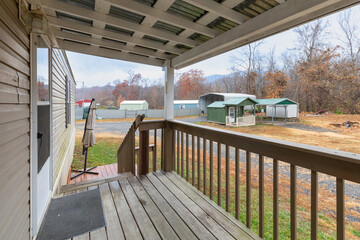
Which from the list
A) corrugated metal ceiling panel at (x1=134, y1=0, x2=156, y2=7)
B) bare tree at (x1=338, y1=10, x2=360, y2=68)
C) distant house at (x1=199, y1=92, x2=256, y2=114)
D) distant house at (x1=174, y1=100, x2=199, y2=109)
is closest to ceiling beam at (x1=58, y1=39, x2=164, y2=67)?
distant house at (x1=174, y1=100, x2=199, y2=109)

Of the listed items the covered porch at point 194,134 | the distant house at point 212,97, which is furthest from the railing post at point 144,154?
the distant house at point 212,97

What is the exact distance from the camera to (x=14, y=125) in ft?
3.92

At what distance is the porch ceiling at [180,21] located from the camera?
5.16 ft

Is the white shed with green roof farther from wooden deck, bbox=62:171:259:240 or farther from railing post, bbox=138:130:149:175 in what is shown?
railing post, bbox=138:130:149:175

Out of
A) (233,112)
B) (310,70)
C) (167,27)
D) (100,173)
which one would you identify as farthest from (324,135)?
(100,173)

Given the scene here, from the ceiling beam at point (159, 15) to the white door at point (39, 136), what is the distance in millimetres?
874

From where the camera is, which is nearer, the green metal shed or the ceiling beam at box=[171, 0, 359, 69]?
the ceiling beam at box=[171, 0, 359, 69]

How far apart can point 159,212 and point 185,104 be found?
1.49 meters

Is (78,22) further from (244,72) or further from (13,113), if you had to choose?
(244,72)

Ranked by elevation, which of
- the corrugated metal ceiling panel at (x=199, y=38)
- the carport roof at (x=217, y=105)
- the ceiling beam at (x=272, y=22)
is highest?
the corrugated metal ceiling panel at (x=199, y=38)

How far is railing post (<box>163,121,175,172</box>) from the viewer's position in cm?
304

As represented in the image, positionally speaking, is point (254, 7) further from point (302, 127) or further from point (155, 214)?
point (155, 214)

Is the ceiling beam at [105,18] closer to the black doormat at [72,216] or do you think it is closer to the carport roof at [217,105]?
the carport roof at [217,105]

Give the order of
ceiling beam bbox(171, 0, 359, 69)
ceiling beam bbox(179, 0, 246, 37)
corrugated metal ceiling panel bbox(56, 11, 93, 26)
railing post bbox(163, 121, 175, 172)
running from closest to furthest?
ceiling beam bbox(171, 0, 359, 69) → ceiling beam bbox(179, 0, 246, 37) → corrugated metal ceiling panel bbox(56, 11, 93, 26) → railing post bbox(163, 121, 175, 172)
